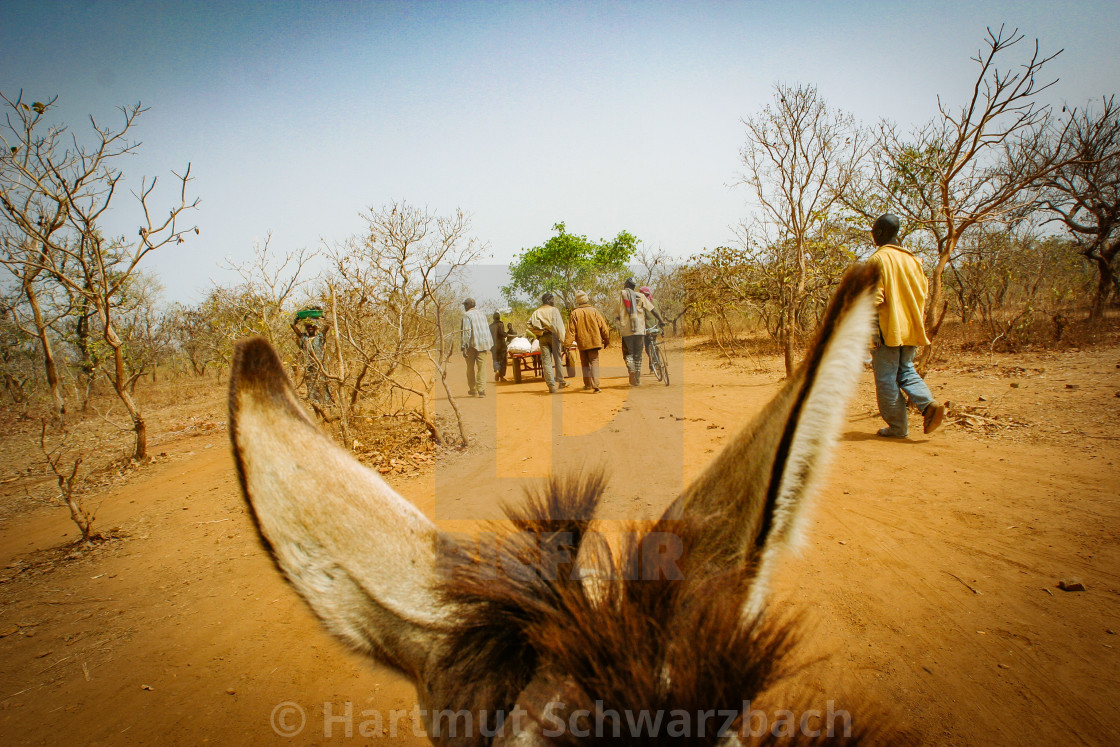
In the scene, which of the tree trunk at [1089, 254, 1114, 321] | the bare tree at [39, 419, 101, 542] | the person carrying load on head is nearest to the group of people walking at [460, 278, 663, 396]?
the person carrying load on head

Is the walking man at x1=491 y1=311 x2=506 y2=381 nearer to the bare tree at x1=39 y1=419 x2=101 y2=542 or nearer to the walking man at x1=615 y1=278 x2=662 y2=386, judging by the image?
the walking man at x1=615 y1=278 x2=662 y2=386

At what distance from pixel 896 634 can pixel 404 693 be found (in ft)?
8.60

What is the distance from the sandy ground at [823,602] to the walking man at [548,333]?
18.9 ft

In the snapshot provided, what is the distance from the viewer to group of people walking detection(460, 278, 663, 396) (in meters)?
10.9

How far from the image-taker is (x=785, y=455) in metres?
0.85

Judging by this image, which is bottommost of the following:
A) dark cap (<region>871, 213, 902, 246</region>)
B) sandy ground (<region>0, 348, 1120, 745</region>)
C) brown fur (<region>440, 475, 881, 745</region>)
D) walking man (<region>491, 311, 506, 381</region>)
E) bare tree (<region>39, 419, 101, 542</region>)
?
sandy ground (<region>0, 348, 1120, 745</region>)

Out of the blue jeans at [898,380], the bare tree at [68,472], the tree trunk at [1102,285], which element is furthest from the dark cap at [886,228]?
the tree trunk at [1102,285]

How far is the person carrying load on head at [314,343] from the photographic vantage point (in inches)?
300

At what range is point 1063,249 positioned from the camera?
2025cm

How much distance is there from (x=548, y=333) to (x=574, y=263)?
28724 millimetres

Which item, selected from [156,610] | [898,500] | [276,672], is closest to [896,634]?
[898,500]

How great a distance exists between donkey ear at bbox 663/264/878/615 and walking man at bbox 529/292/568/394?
10681 millimetres

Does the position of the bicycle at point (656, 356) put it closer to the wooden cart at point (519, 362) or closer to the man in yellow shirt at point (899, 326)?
the wooden cart at point (519, 362)

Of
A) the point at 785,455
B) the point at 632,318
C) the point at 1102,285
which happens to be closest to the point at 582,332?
the point at 632,318
